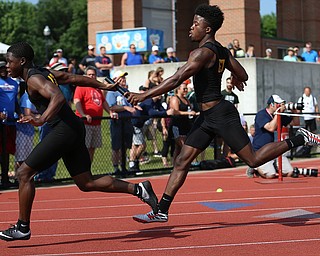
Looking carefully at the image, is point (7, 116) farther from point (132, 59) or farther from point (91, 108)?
point (132, 59)

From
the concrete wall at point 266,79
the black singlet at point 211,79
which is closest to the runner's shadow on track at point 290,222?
the black singlet at point 211,79

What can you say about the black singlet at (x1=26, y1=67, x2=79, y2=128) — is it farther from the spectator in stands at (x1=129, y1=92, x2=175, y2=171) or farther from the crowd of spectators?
the spectator in stands at (x1=129, y1=92, x2=175, y2=171)

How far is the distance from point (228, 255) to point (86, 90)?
28.1 feet

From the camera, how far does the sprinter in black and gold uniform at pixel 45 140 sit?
8211mm

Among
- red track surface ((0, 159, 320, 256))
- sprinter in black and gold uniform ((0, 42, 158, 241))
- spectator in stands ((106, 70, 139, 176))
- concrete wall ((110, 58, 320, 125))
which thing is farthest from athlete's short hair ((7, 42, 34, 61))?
concrete wall ((110, 58, 320, 125))

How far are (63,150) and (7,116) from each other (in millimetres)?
6415

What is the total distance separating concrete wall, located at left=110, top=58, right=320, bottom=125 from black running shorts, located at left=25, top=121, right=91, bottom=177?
12.2m

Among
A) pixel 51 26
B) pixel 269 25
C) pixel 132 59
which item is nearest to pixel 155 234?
pixel 132 59

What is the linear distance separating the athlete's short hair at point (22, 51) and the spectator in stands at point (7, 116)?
238 inches

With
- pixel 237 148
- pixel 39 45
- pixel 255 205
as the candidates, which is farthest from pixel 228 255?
pixel 39 45

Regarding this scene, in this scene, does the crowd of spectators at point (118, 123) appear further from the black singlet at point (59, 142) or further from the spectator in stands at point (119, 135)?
the black singlet at point (59, 142)

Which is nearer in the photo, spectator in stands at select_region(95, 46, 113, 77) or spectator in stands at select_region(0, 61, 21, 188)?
spectator in stands at select_region(0, 61, 21, 188)

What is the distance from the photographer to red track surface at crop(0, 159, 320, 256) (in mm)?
8031

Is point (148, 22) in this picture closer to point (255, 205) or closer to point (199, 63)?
point (255, 205)
